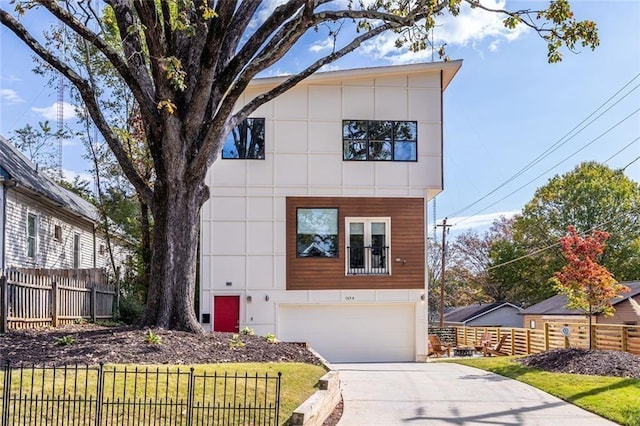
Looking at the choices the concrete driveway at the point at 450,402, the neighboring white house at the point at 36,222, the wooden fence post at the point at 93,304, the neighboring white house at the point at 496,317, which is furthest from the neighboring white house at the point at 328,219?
the neighboring white house at the point at 496,317

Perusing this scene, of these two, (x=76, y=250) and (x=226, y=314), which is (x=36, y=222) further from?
(x=226, y=314)

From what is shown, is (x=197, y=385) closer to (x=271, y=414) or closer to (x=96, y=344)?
(x=271, y=414)

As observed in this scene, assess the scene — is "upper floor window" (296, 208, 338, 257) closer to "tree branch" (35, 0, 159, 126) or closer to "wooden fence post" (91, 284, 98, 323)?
"wooden fence post" (91, 284, 98, 323)

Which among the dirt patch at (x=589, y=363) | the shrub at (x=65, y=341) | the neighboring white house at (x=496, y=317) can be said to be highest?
the shrub at (x=65, y=341)

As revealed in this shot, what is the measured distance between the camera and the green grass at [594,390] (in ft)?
35.4

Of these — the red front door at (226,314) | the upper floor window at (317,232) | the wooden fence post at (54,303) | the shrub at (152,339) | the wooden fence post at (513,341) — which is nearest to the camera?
the shrub at (152,339)

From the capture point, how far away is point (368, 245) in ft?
77.7

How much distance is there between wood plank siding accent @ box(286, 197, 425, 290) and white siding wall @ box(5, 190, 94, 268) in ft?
28.7

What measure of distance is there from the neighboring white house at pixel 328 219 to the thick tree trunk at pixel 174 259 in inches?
360

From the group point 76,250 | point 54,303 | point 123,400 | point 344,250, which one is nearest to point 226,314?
point 344,250

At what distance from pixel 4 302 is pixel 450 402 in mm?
8833

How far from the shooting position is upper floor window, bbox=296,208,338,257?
23.3 meters

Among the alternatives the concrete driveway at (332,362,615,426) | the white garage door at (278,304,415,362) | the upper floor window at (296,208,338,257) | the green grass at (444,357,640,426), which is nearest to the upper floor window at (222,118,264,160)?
the upper floor window at (296,208,338,257)

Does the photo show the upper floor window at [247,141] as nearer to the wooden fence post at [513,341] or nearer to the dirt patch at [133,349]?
the dirt patch at [133,349]
